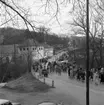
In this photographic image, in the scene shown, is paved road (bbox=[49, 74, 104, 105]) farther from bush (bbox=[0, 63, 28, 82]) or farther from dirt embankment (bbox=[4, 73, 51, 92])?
bush (bbox=[0, 63, 28, 82])

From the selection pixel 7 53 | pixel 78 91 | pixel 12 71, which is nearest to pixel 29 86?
pixel 78 91

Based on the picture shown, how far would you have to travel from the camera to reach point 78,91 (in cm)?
1839

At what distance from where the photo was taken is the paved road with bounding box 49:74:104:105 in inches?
615

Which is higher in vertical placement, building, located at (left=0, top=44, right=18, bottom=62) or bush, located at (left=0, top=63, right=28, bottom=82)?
building, located at (left=0, top=44, right=18, bottom=62)

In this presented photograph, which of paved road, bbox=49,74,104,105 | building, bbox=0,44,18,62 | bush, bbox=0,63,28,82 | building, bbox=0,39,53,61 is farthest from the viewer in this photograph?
building, bbox=0,44,18,62

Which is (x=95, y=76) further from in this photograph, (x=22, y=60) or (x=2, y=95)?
(x=22, y=60)

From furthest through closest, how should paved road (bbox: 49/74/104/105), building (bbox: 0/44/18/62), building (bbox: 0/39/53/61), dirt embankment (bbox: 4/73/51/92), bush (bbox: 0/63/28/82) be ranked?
1. building (bbox: 0/44/18/62)
2. bush (bbox: 0/63/28/82)
3. dirt embankment (bbox: 4/73/51/92)
4. paved road (bbox: 49/74/104/105)
5. building (bbox: 0/39/53/61)

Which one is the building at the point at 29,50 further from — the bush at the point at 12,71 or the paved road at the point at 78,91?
the paved road at the point at 78,91

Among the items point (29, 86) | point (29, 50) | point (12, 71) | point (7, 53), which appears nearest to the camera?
point (29, 50)

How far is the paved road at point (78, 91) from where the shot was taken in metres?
15.6

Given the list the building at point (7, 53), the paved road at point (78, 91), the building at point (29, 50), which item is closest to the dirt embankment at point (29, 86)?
the paved road at point (78, 91)

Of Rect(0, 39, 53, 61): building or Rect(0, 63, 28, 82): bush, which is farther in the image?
Rect(0, 63, 28, 82): bush

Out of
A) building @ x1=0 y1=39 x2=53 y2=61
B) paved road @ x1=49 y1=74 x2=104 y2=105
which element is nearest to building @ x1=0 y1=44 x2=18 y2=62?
building @ x1=0 y1=39 x2=53 y2=61

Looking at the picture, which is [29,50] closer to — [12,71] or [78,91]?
[78,91]
